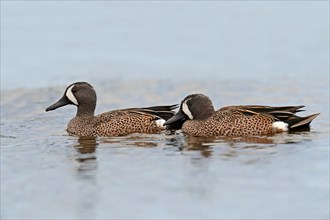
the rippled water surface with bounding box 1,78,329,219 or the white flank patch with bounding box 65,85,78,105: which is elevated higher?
the white flank patch with bounding box 65,85,78,105

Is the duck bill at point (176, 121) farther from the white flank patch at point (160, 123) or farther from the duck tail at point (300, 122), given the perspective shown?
the duck tail at point (300, 122)

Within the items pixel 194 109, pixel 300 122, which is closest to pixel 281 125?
pixel 300 122

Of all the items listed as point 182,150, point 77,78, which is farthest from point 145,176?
point 77,78

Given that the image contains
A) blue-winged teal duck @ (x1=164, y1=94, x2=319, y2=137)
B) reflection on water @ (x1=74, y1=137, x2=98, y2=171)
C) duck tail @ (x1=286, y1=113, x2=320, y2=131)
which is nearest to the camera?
reflection on water @ (x1=74, y1=137, x2=98, y2=171)

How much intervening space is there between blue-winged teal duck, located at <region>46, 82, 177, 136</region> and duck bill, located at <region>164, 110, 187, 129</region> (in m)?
0.13

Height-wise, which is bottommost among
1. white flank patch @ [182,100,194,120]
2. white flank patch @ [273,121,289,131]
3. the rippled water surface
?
the rippled water surface

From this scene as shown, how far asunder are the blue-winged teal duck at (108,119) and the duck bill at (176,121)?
0.44 feet

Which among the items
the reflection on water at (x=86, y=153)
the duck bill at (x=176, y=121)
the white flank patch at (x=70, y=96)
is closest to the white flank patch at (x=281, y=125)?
the duck bill at (x=176, y=121)

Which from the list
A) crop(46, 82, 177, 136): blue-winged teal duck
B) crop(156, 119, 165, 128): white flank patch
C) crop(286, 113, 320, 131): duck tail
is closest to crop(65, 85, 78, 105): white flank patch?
crop(46, 82, 177, 136): blue-winged teal duck

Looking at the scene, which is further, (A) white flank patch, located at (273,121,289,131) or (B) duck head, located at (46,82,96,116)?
(B) duck head, located at (46,82,96,116)

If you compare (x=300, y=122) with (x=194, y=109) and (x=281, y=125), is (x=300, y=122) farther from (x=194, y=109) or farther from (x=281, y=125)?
(x=194, y=109)

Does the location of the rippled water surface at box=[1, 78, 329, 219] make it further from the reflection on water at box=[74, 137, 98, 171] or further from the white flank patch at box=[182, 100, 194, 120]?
the white flank patch at box=[182, 100, 194, 120]

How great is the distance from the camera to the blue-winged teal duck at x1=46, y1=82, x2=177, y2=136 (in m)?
13.9

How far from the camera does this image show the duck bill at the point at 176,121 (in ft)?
45.2
